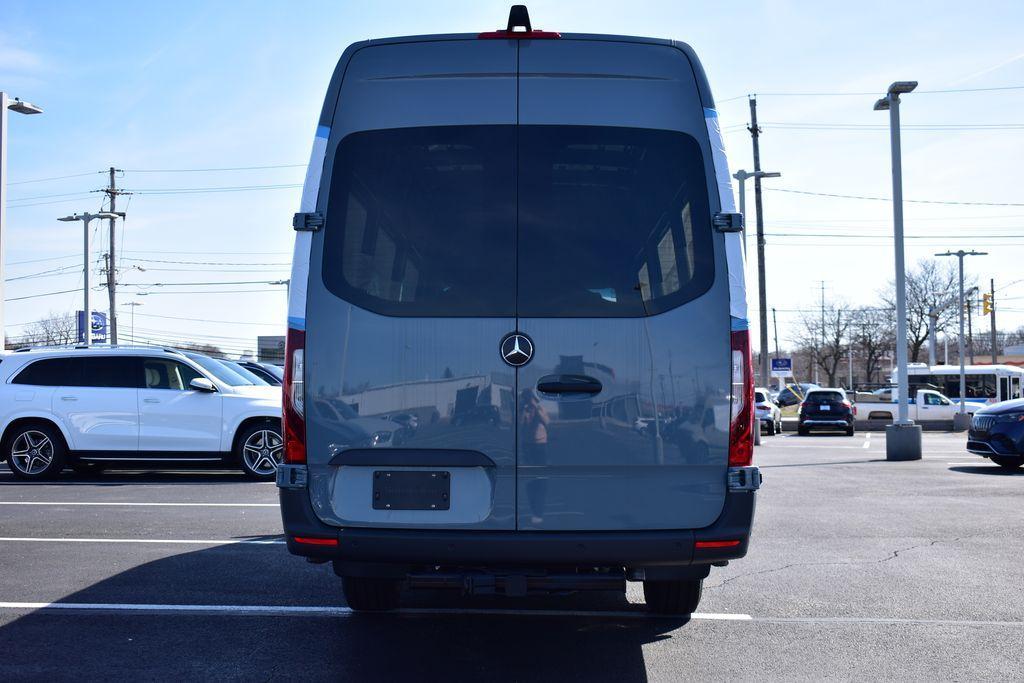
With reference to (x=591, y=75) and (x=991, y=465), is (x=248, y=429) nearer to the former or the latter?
(x=591, y=75)

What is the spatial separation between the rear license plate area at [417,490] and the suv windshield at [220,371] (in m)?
10.0

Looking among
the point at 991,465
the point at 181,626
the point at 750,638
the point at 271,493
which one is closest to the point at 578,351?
the point at 750,638

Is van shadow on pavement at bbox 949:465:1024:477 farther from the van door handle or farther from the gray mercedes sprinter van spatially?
the van door handle

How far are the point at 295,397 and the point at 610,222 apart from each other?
1461 millimetres

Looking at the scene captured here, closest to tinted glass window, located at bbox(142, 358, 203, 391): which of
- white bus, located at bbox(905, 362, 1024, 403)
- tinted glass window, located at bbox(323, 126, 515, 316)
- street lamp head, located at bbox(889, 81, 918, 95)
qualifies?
tinted glass window, located at bbox(323, 126, 515, 316)

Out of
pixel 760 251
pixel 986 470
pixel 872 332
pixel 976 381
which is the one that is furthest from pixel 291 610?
pixel 872 332

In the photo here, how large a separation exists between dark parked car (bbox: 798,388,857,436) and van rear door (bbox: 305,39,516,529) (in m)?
29.2

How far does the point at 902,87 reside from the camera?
62.3 ft

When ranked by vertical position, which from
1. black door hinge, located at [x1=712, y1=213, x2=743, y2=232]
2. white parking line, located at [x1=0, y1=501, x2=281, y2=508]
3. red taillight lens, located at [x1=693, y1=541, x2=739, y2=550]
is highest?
black door hinge, located at [x1=712, y1=213, x2=743, y2=232]

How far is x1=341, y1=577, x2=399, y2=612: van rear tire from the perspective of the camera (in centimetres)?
542

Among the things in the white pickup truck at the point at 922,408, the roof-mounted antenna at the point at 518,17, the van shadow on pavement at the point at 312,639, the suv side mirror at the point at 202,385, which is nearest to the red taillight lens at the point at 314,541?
the van shadow on pavement at the point at 312,639

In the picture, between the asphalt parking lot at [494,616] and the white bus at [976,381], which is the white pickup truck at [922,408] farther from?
the asphalt parking lot at [494,616]

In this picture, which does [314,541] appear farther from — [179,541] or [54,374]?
[54,374]

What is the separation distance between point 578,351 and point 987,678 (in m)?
2.32
